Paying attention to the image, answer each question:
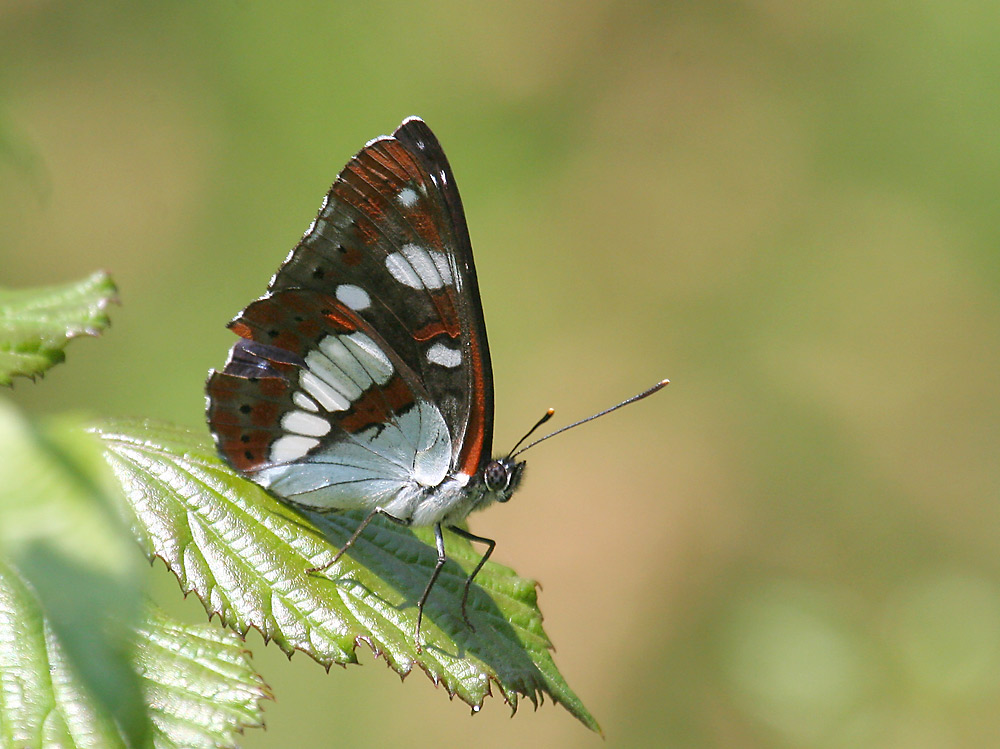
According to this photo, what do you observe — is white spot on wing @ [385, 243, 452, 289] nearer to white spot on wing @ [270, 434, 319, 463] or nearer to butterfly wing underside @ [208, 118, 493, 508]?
butterfly wing underside @ [208, 118, 493, 508]

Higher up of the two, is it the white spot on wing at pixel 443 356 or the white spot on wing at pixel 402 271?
the white spot on wing at pixel 402 271

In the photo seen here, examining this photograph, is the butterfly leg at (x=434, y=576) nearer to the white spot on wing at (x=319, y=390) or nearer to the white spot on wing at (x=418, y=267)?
the white spot on wing at (x=319, y=390)

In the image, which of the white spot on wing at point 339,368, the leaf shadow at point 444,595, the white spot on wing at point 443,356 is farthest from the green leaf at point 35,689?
the white spot on wing at point 443,356

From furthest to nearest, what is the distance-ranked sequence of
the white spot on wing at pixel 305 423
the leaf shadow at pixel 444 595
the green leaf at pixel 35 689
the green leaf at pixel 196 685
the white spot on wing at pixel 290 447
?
the white spot on wing at pixel 305 423, the white spot on wing at pixel 290 447, the leaf shadow at pixel 444 595, the green leaf at pixel 196 685, the green leaf at pixel 35 689

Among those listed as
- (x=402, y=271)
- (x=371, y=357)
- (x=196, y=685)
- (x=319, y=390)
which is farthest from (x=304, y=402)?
(x=196, y=685)

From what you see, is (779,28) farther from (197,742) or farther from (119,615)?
(119,615)
